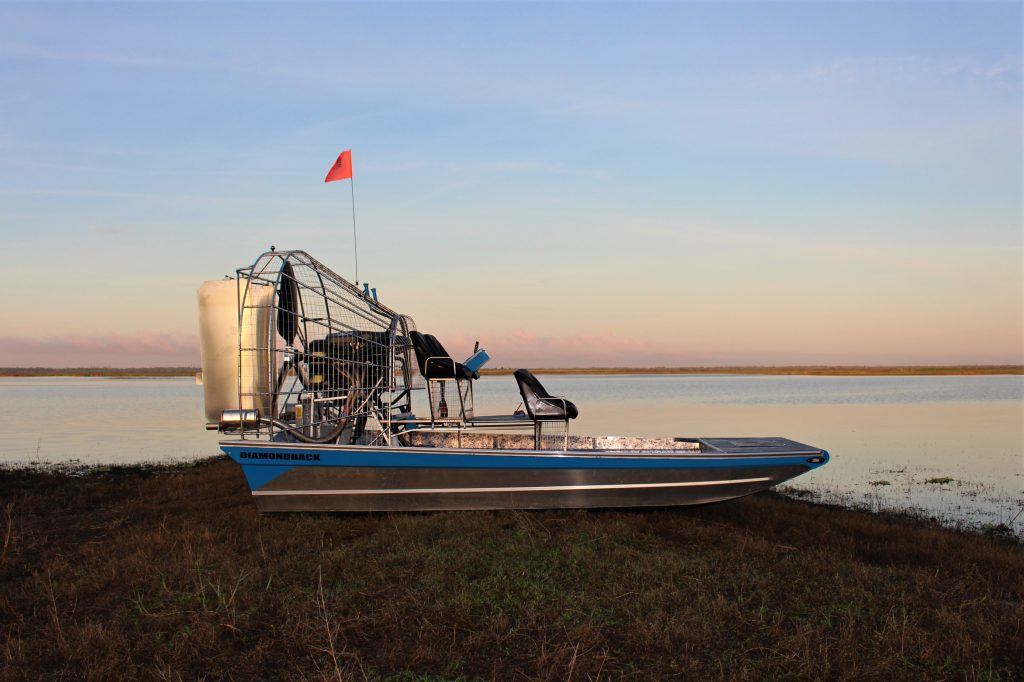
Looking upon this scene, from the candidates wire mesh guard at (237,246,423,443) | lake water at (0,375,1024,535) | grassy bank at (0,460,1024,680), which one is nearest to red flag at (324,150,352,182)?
wire mesh guard at (237,246,423,443)

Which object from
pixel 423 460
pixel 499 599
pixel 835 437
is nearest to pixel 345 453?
pixel 423 460

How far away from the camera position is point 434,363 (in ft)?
31.4

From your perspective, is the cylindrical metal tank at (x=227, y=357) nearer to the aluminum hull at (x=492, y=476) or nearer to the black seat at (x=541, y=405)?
the aluminum hull at (x=492, y=476)

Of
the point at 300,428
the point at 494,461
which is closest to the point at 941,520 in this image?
the point at 494,461

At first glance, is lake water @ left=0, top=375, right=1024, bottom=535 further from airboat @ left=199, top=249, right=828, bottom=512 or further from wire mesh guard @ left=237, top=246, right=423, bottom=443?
wire mesh guard @ left=237, top=246, right=423, bottom=443

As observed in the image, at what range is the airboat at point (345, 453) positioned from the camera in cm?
846

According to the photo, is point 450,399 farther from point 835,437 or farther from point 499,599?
point 835,437

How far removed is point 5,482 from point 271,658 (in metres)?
10.1

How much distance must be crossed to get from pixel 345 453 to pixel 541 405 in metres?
2.49

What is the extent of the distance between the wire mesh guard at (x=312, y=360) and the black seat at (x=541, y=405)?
1.71 m

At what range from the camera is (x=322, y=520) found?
869 centimetres

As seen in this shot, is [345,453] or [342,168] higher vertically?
[342,168]

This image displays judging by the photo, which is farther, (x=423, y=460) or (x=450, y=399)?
(x=450, y=399)

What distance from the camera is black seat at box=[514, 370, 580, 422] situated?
30.8ft
